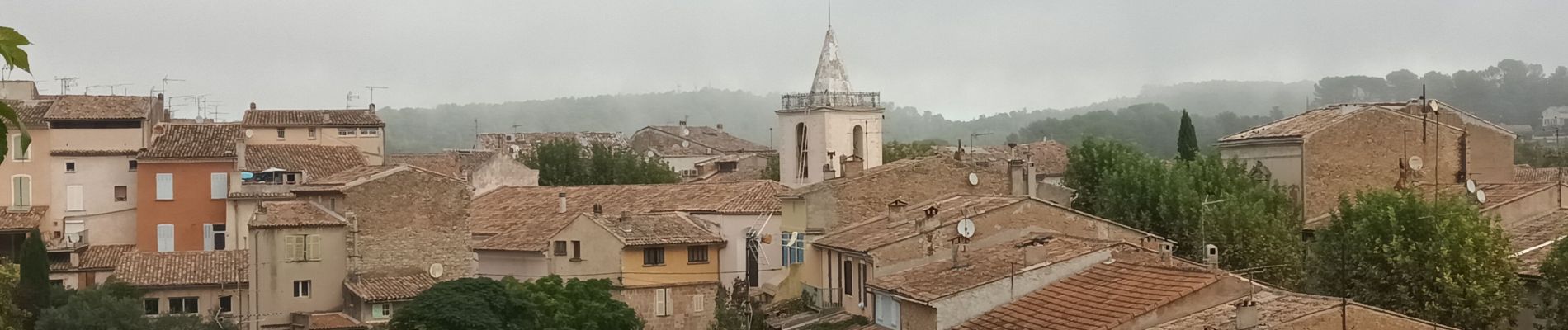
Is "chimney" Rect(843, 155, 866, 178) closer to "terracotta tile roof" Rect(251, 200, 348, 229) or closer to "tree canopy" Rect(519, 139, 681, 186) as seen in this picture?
"terracotta tile roof" Rect(251, 200, 348, 229)

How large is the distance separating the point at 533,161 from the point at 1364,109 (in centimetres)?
4425

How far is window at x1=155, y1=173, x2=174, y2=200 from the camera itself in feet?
182

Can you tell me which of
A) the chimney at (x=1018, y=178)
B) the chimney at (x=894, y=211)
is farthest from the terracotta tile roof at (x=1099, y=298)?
the chimney at (x=1018, y=178)

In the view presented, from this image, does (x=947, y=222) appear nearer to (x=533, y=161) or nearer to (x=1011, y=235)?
(x=1011, y=235)

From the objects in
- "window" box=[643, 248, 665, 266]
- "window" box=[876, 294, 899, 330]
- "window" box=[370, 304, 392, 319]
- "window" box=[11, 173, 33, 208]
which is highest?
"window" box=[11, 173, 33, 208]

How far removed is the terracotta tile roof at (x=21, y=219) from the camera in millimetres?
53375

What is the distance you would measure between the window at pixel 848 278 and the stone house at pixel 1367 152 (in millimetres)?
11670

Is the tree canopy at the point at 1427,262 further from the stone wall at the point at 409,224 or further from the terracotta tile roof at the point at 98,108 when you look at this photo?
the terracotta tile roof at the point at 98,108

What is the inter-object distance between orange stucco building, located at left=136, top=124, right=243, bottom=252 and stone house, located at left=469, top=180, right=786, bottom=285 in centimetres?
739

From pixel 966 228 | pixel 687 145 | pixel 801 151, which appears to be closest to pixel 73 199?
pixel 801 151

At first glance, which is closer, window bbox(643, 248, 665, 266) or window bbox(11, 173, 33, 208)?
window bbox(643, 248, 665, 266)

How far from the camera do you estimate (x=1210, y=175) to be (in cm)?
4416

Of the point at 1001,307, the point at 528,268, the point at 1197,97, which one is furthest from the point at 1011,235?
the point at 1197,97

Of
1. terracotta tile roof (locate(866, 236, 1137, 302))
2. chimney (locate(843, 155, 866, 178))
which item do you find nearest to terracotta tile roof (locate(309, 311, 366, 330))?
chimney (locate(843, 155, 866, 178))
